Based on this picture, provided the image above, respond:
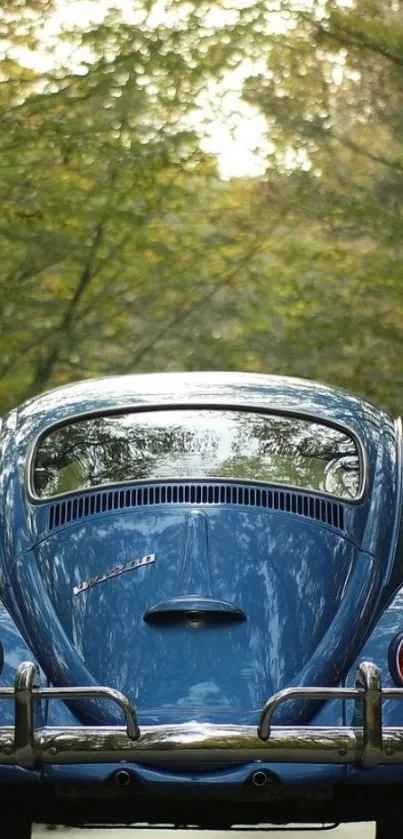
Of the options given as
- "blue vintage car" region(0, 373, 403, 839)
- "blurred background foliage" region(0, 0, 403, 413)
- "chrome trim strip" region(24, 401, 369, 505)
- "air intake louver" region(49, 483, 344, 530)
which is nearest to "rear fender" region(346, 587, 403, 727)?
"blue vintage car" region(0, 373, 403, 839)

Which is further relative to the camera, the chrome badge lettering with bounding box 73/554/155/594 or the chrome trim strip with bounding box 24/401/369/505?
the chrome trim strip with bounding box 24/401/369/505

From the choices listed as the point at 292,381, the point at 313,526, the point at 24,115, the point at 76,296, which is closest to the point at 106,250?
the point at 76,296

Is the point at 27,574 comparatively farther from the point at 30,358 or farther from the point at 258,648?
the point at 30,358

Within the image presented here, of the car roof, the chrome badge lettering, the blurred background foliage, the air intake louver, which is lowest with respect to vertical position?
the blurred background foliage

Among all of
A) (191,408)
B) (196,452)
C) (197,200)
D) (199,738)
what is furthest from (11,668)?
(197,200)

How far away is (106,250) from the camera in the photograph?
1938 centimetres

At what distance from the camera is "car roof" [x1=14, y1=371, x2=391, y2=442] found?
6699mm

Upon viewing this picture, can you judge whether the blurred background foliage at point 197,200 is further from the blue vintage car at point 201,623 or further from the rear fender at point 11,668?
the rear fender at point 11,668

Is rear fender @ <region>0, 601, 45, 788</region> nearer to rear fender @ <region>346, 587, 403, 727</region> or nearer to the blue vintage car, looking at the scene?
the blue vintage car

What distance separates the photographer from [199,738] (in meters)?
5.10

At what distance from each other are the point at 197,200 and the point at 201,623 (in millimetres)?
15352

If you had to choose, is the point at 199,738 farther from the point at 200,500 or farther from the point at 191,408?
the point at 191,408

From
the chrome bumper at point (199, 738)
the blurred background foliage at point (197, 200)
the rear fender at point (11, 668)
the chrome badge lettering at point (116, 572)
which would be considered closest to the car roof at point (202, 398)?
the chrome badge lettering at point (116, 572)

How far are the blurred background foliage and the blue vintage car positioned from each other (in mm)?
12291
